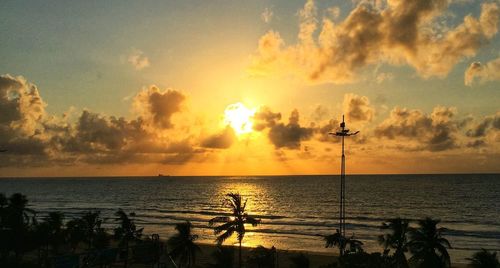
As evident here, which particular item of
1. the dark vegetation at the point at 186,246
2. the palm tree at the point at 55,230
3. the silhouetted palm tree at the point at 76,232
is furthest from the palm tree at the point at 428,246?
the palm tree at the point at 55,230

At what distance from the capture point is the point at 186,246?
140ft

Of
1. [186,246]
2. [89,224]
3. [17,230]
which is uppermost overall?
[89,224]

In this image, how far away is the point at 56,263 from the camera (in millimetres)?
32344

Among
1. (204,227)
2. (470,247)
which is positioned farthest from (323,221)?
(470,247)

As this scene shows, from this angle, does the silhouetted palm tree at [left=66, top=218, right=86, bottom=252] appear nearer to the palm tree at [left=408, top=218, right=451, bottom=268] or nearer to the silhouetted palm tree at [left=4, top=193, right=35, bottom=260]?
the silhouetted palm tree at [left=4, top=193, right=35, bottom=260]

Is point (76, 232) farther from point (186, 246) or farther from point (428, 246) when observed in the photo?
point (428, 246)

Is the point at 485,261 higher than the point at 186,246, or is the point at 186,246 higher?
the point at 485,261

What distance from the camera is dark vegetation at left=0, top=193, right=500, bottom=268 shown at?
3291 centimetres

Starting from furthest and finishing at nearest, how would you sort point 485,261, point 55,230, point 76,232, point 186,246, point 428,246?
point 55,230 < point 76,232 < point 186,246 < point 428,246 < point 485,261

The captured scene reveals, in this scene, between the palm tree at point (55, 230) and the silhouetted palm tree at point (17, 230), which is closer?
the silhouetted palm tree at point (17, 230)

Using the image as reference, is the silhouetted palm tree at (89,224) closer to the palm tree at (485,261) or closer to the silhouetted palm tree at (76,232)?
the silhouetted palm tree at (76,232)

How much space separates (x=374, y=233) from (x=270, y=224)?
25402mm

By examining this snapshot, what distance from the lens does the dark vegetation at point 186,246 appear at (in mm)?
32906

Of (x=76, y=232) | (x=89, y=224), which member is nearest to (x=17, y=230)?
(x=76, y=232)
